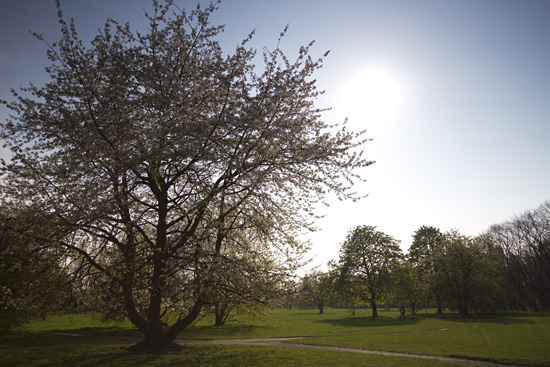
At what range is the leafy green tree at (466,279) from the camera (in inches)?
1624

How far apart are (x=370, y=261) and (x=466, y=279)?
1402 centimetres

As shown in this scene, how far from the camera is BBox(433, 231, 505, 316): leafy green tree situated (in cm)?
4125

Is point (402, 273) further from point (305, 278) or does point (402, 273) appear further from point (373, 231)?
point (305, 278)

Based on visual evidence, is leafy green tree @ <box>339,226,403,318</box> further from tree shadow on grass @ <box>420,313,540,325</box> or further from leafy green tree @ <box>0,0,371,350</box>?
leafy green tree @ <box>0,0,371,350</box>

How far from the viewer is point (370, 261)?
42781mm

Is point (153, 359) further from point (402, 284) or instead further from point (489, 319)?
point (489, 319)

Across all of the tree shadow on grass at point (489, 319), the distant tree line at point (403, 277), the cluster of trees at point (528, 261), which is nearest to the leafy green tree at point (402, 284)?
the distant tree line at point (403, 277)

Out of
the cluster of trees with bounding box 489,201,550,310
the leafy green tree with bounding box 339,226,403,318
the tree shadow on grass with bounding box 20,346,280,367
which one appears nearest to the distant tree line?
the leafy green tree with bounding box 339,226,403,318

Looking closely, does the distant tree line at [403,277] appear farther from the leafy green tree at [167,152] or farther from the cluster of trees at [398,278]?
the leafy green tree at [167,152]

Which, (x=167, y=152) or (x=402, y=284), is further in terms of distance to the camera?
(x=402, y=284)

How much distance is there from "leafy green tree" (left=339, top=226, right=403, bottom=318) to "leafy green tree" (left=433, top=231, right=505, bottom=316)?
7312 mm

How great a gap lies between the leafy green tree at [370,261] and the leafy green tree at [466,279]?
731 centimetres

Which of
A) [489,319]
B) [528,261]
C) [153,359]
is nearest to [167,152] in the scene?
[153,359]

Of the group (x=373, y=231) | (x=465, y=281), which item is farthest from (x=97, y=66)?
(x=465, y=281)
